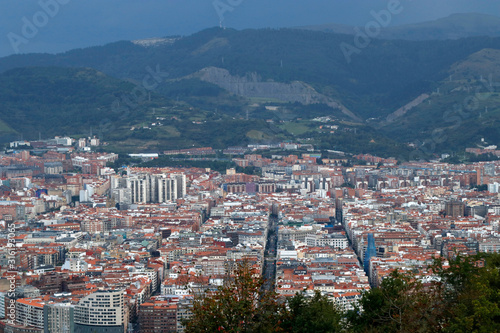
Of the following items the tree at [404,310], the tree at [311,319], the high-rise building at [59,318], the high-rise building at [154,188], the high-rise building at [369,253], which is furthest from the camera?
the high-rise building at [154,188]

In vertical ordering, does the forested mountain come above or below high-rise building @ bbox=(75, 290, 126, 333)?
above

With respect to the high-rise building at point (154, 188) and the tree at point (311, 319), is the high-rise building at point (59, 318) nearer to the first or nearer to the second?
the tree at point (311, 319)

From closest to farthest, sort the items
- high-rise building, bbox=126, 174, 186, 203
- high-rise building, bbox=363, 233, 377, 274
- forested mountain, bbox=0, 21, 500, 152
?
high-rise building, bbox=363, 233, 377, 274 < high-rise building, bbox=126, 174, 186, 203 < forested mountain, bbox=0, 21, 500, 152

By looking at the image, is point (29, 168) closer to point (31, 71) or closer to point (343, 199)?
point (343, 199)

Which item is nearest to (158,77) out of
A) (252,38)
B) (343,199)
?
(252,38)

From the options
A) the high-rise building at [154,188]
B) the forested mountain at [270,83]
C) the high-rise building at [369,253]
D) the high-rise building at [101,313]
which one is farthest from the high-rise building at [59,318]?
the forested mountain at [270,83]

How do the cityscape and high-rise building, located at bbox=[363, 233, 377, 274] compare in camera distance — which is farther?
high-rise building, located at bbox=[363, 233, 377, 274]

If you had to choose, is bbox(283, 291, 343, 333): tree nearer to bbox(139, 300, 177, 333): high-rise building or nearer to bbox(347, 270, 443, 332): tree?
bbox(347, 270, 443, 332): tree

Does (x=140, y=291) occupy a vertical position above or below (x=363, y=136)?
below

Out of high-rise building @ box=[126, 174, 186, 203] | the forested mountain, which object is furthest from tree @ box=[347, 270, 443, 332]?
the forested mountain
